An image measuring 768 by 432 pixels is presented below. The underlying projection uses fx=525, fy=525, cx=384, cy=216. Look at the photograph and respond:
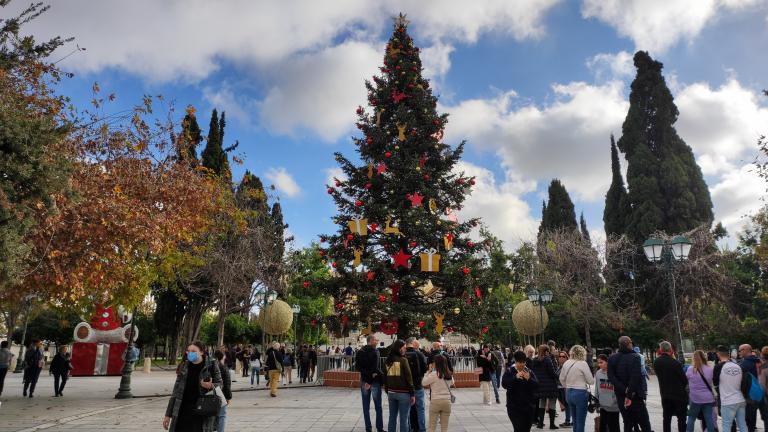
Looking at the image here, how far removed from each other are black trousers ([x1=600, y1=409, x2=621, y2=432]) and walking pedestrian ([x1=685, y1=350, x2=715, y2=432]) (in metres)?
1.54

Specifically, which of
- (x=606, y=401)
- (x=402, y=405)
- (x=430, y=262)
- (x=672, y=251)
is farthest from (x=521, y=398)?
(x=430, y=262)

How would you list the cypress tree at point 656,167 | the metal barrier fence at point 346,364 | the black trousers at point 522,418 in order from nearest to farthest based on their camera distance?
1. the black trousers at point 522,418
2. the metal barrier fence at point 346,364
3. the cypress tree at point 656,167

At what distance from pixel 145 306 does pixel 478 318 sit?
124 feet

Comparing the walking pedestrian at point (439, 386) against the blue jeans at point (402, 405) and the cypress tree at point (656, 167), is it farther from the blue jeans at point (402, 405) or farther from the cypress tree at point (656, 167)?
the cypress tree at point (656, 167)

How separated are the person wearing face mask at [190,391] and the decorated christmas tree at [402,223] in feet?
40.5

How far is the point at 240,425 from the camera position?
34.4 feet

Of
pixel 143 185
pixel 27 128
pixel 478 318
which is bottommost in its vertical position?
pixel 478 318

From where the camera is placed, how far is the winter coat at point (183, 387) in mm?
6230

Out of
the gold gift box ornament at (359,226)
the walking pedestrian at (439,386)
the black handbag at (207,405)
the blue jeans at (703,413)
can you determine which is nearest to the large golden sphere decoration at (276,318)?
the gold gift box ornament at (359,226)

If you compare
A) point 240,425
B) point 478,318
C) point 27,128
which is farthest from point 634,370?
point 478,318

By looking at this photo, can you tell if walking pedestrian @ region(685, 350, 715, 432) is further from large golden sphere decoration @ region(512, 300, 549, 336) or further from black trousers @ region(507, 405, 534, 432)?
large golden sphere decoration @ region(512, 300, 549, 336)

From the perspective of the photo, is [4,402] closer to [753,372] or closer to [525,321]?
[753,372]

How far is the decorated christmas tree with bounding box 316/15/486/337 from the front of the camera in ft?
63.6

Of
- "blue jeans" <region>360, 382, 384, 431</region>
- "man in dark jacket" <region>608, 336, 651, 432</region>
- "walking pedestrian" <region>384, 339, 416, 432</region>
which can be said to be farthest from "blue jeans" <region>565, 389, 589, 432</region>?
"blue jeans" <region>360, 382, 384, 431</region>
